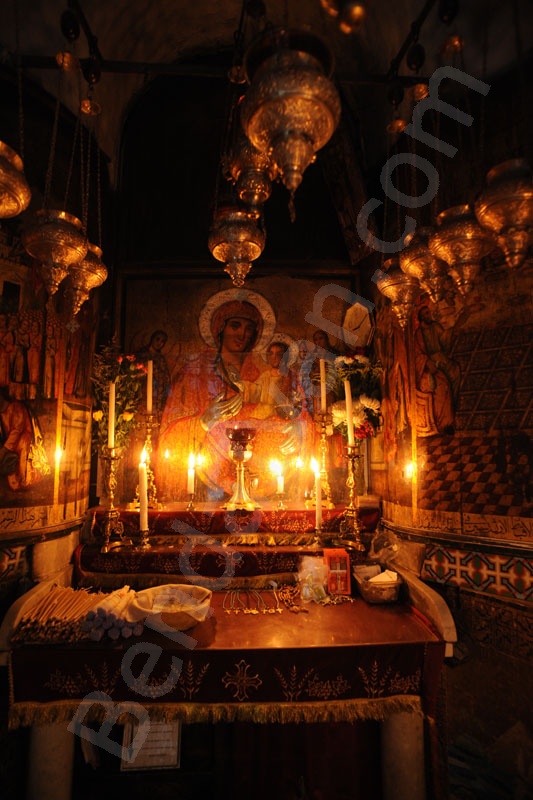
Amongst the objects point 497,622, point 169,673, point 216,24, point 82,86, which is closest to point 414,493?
point 497,622

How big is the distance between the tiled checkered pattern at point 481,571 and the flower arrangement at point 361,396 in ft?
5.17

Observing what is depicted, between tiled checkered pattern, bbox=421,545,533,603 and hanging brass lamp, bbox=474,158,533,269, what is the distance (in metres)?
2.34

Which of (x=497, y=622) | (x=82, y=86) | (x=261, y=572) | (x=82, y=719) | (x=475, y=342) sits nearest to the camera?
(x=82, y=719)

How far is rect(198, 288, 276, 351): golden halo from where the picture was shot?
586cm

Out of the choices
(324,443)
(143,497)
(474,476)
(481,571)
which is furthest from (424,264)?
(143,497)

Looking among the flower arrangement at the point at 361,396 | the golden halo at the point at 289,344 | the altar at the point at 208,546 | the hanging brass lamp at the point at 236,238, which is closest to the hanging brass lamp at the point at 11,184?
the hanging brass lamp at the point at 236,238

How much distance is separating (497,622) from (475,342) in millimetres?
2316

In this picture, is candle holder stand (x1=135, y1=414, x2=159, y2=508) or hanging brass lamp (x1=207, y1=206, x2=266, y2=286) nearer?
hanging brass lamp (x1=207, y1=206, x2=266, y2=286)

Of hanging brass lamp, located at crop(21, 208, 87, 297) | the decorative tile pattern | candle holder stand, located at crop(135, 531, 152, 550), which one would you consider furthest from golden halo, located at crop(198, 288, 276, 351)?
the decorative tile pattern

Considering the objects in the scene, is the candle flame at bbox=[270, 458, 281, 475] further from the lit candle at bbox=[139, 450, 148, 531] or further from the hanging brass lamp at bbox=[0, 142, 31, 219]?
the hanging brass lamp at bbox=[0, 142, 31, 219]

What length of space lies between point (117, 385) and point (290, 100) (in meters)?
3.98

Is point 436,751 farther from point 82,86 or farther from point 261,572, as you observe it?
point 82,86

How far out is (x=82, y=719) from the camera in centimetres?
279

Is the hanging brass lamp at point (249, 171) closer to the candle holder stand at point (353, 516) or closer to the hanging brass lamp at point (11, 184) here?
the hanging brass lamp at point (11, 184)
